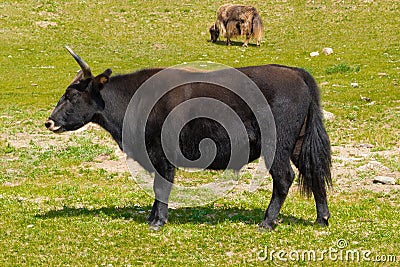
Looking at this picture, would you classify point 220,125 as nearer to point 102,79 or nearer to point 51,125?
point 102,79

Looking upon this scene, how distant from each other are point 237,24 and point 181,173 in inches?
918

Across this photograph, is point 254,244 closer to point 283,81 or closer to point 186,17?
point 283,81

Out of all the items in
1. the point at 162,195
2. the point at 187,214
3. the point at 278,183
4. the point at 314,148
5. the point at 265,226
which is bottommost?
the point at 187,214

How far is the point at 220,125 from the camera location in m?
9.38

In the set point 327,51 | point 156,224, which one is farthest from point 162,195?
point 327,51

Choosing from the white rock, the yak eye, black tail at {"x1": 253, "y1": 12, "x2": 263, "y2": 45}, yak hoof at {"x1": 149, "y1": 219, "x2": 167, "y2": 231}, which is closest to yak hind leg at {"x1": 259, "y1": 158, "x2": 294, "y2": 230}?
yak hoof at {"x1": 149, "y1": 219, "x2": 167, "y2": 231}

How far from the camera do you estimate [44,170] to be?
1440 cm

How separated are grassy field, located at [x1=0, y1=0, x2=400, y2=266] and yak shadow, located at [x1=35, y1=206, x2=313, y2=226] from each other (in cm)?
2

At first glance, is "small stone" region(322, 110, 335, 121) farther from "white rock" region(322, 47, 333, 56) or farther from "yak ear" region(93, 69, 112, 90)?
"white rock" region(322, 47, 333, 56)

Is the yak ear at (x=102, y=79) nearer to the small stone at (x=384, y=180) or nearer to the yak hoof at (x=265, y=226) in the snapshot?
the yak hoof at (x=265, y=226)

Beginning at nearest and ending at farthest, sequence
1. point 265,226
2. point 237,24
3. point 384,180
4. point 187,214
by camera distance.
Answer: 1. point 265,226
2. point 187,214
3. point 384,180
4. point 237,24

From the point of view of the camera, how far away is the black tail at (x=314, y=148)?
947 cm

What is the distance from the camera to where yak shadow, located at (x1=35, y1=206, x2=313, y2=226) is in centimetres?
995

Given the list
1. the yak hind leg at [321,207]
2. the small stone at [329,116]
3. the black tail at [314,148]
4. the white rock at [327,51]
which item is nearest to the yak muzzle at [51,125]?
the black tail at [314,148]
